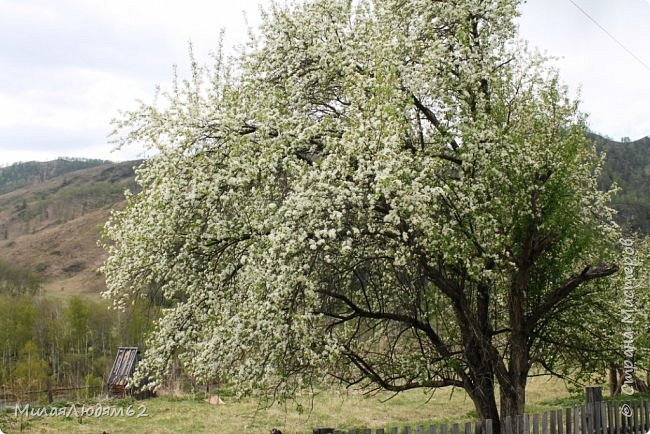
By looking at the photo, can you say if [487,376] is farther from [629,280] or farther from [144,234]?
[144,234]

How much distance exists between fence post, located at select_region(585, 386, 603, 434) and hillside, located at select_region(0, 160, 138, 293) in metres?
99.0

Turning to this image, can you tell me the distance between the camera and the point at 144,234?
32.0 ft

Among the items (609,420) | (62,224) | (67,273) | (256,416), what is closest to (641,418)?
(609,420)

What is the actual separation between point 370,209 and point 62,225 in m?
148

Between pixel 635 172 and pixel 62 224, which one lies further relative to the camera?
pixel 62 224

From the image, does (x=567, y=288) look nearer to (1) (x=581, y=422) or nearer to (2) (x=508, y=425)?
(1) (x=581, y=422)

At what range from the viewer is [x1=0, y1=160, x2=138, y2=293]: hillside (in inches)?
4601

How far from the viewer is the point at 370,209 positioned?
8594 millimetres

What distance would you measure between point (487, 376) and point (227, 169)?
6306 millimetres

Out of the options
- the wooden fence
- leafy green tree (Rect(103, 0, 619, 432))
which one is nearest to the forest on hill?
leafy green tree (Rect(103, 0, 619, 432))

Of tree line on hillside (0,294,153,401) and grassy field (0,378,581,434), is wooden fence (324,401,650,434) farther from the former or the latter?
tree line on hillside (0,294,153,401)

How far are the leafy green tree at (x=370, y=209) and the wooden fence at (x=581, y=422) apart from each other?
1043 mm

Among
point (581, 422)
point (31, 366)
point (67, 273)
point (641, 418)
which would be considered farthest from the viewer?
point (67, 273)

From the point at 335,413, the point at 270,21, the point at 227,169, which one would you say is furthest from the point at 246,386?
the point at 335,413
